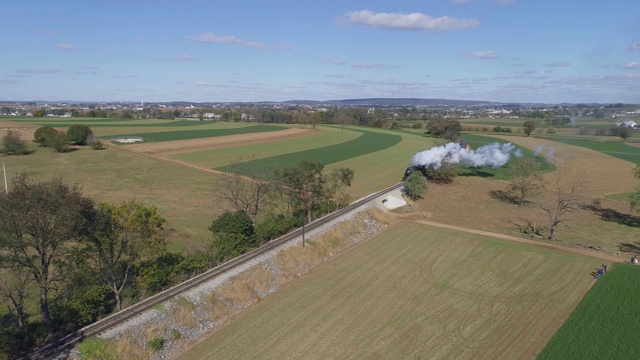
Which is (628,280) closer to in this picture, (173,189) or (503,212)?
(503,212)

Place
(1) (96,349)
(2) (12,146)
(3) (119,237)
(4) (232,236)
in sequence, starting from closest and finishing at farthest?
(1) (96,349) < (3) (119,237) < (4) (232,236) < (2) (12,146)

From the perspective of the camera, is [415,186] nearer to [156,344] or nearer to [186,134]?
[156,344]

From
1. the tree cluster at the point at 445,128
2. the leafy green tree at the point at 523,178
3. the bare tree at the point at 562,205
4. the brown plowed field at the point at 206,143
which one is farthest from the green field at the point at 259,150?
the bare tree at the point at 562,205

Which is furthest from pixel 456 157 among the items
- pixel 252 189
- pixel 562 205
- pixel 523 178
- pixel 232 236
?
pixel 232 236

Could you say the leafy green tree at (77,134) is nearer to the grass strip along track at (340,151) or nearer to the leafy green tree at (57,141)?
the leafy green tree at (57,141)

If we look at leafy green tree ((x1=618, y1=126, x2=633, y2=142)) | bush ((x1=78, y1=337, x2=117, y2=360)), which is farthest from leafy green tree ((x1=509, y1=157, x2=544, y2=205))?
bush ((x1=78, y1=337, x2=117, y2=360))

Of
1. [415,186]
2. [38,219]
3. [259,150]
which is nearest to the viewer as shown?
[38,219]

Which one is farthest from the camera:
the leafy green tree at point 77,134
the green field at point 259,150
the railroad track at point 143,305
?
the leafy green tree at point 77,134
